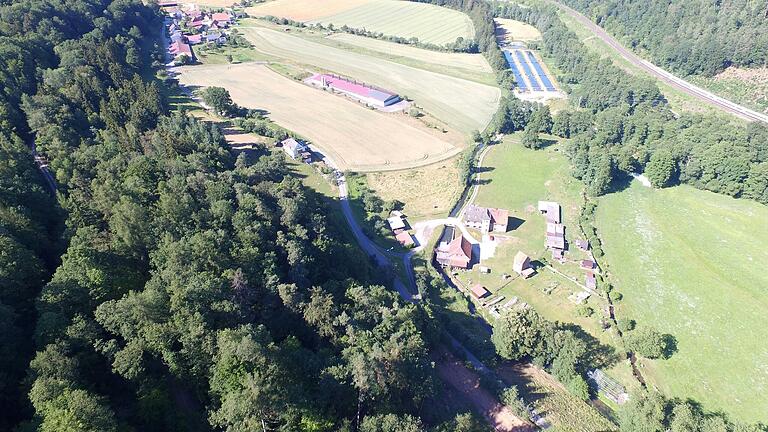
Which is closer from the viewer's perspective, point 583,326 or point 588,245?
point 583,326

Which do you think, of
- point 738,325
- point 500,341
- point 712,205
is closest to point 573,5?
point 712,205

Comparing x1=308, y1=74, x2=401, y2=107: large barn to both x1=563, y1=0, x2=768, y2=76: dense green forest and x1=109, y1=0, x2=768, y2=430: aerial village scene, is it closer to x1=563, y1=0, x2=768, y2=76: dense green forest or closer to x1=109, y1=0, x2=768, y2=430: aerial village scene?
x1=109, y1=0, x2=768, y2=430: aerial village scene

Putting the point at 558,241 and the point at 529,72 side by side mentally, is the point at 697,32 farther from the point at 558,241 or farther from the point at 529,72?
the point at 558,241

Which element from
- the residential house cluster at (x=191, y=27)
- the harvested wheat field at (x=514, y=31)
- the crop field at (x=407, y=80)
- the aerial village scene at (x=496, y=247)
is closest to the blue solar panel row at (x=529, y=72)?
the crop field at (x=407, y=80)

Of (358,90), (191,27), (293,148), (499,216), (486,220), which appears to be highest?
(191,27)

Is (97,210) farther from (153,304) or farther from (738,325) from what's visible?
(738,325)

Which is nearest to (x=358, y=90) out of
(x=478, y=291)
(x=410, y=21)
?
(x=478, y=291)
